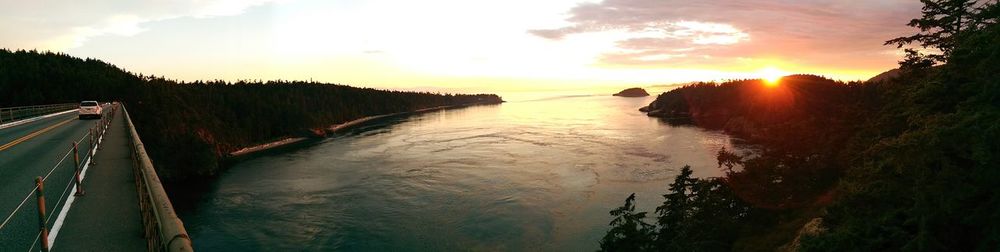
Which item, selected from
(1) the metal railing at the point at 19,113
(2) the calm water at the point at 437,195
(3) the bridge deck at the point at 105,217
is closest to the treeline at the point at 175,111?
(2) the calm water at the point at 437,195

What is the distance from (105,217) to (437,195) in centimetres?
3815

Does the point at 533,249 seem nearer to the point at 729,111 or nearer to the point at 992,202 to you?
the point at 992,202

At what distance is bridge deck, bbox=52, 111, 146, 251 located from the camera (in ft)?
25.7

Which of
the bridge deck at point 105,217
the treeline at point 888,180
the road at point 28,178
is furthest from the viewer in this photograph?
the treeline at point 888,180

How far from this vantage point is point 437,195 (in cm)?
4703

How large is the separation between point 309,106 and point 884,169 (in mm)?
183308

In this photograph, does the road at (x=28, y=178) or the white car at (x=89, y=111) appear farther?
the white car at (x=89, y=111)

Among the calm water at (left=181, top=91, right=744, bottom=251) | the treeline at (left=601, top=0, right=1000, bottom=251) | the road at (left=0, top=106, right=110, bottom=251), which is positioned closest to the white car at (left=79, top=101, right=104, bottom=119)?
the calm water at (left=181, top=91, right=744, bottom=251)

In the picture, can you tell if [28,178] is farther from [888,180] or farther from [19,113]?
[19,113]

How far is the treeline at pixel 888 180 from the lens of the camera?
13328 millimetres

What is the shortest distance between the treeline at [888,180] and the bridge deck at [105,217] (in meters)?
19.0

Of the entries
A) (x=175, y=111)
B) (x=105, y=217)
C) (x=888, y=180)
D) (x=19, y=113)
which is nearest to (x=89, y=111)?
(x=19, y=113)

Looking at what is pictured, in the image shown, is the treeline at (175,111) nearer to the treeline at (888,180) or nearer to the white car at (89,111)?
the white car at (89,111)

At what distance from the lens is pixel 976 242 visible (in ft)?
46.4
